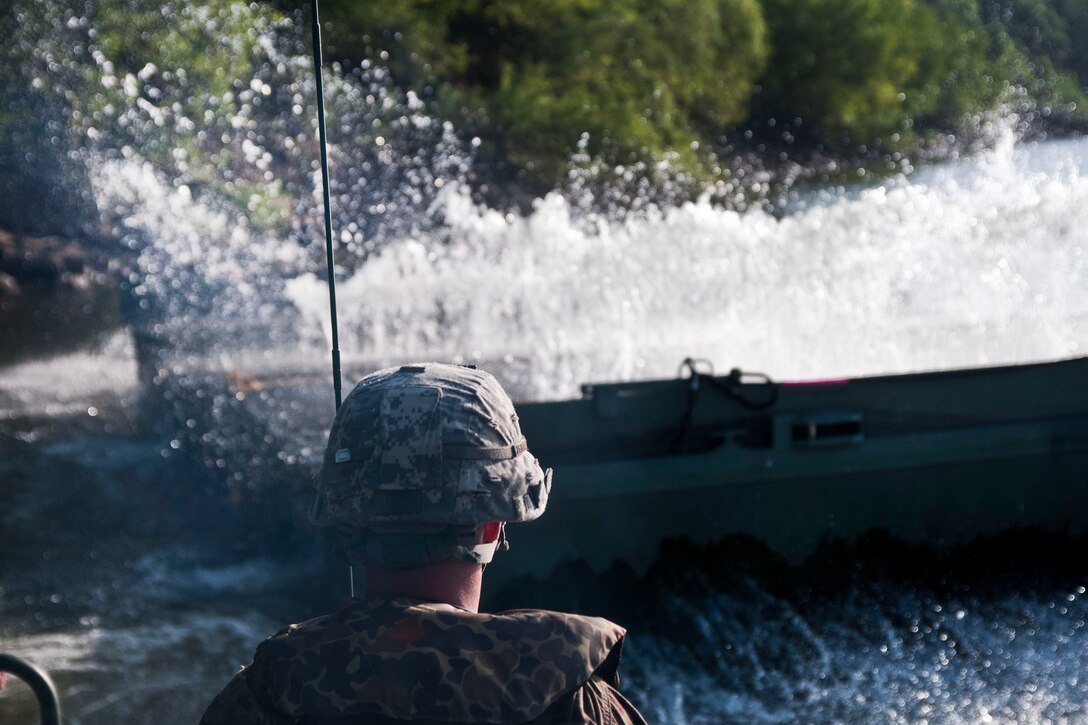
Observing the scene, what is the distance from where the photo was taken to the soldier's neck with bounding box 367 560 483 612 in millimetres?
1332

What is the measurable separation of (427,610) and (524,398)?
6533mm

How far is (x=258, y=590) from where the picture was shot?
5.49 meters

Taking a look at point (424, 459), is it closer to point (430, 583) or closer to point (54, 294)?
point (430, 583)

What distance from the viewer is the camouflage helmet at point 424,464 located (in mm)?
1334

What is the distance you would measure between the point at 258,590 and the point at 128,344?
819 cm

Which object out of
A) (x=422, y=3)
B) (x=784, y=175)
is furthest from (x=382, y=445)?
(x=784, y=175)

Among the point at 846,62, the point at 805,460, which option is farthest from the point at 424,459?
the point at 846,62

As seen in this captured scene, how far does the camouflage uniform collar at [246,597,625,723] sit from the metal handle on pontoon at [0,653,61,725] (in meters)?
0.52

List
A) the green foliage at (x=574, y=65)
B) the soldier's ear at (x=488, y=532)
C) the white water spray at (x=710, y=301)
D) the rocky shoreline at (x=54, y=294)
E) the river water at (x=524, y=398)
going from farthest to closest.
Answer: the green foliage at (x=574, y=65) < the rocky shoreline at (x=54, y=294) < the white water spray at (x=710, y=301) < the river water at (x=524, y=398) < the soldier's ear at (x=488, y=532)

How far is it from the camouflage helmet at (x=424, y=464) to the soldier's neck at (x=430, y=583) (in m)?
0.01

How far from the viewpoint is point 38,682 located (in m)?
1.63

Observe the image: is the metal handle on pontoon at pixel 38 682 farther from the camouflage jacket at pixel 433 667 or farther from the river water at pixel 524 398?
the river water at pixel 524 398

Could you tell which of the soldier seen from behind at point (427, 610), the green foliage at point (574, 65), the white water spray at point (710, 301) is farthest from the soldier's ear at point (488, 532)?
the green foliage at point (574, 65)

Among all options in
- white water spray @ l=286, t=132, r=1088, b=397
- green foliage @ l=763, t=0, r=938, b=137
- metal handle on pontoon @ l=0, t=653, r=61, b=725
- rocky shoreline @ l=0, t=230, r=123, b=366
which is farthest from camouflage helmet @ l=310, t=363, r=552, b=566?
green foliage @ l=763, t=0, r=938, b=137
